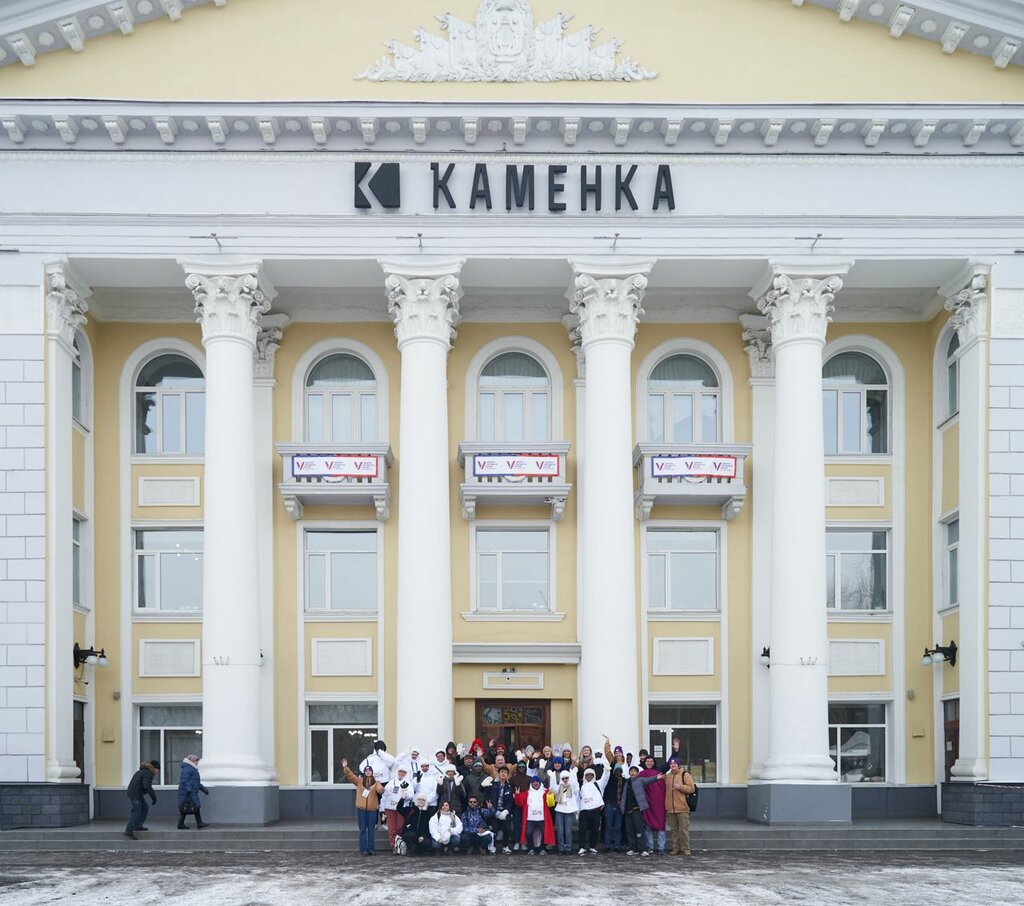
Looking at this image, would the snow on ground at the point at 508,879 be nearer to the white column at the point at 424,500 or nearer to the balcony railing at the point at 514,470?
the white column at the point at 424,500

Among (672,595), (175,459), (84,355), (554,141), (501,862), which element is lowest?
(501,862)

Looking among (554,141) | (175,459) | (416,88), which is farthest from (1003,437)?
(175,459)

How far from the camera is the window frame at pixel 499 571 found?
3041 cm

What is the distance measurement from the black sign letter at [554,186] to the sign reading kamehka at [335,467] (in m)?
5.81

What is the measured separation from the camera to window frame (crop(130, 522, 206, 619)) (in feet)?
99.6

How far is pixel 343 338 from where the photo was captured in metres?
31.1

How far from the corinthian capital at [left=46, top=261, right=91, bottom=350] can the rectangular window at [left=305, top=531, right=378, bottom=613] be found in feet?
19.5

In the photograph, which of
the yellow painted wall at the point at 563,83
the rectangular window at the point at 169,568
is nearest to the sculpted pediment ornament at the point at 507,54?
the yellow painted wall at the point at 563,83

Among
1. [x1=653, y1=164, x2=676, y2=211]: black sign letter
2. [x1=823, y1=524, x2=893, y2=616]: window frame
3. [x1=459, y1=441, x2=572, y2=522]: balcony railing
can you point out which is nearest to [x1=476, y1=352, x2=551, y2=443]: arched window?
[x1=459, y1=441, x2=572, y2=522]: balcony railing

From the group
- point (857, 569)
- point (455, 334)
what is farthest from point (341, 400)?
point (857, 569)

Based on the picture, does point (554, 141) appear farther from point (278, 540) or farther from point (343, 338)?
point (278, 540)

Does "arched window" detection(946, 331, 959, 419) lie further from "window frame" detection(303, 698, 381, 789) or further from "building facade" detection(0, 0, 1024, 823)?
"window frame" detection(303, 698, 381, 789)

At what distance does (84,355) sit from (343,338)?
195 inches

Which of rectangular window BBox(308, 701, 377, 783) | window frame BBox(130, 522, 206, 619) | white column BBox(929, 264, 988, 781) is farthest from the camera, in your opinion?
window frame BBox(130, 522, 206, 619)
